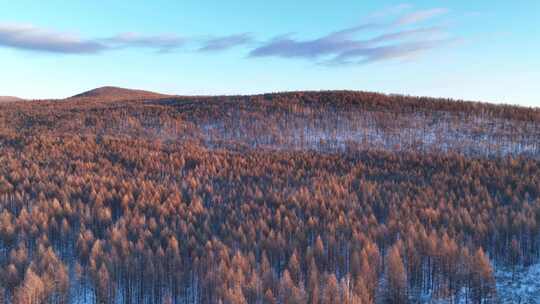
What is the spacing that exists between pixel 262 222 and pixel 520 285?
4516 mm

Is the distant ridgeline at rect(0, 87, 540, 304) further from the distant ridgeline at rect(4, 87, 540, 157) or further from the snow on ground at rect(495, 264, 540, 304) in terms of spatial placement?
the distant ridgeline at rect(4, 87, 540, 157)

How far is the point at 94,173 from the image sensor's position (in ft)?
43.0

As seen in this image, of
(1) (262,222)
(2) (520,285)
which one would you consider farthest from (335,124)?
(2) (520,285)

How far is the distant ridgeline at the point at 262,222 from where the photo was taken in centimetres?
598

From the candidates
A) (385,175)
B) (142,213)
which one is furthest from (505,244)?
(142,213)

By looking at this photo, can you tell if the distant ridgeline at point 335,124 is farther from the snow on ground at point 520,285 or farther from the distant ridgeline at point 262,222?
the snow on ground at point 520,285

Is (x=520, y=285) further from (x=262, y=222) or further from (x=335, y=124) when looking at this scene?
(x=335, y=124)

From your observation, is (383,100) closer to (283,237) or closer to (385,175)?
(385,175)

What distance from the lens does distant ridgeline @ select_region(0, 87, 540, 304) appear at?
236 inches

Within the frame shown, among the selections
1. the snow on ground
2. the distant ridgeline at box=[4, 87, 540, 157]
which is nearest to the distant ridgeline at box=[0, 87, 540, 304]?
the snow on ground

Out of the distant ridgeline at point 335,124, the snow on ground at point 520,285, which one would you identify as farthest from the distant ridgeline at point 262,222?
the distant ridgeline at point 335,124

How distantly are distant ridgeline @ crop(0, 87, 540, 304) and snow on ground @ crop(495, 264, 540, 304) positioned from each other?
6 centimetres

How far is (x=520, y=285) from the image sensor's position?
6.36 metres

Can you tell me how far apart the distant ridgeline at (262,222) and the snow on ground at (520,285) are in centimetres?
6
